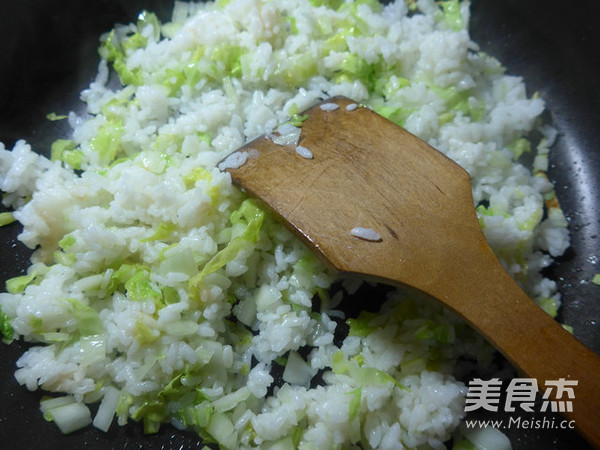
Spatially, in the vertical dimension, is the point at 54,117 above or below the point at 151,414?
→ above

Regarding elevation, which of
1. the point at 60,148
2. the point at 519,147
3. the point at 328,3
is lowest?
the point at 60,148

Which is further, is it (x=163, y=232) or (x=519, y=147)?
(x=519, y=147)

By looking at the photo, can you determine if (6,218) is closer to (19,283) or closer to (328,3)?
(19,283)

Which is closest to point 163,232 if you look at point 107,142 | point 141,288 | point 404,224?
point 141,288

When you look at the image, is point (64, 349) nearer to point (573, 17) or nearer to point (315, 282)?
point (315, 282)

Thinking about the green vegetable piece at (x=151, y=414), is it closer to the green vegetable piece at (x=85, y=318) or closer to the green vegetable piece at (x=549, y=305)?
the green vegetable piece at (x=85, y=318)

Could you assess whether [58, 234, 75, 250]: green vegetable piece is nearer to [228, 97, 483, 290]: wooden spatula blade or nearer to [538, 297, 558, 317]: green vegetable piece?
[228, 97, 483, 290]: wooden spatula blade

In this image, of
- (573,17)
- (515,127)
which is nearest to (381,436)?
(515,127)
